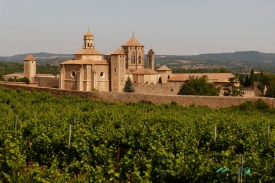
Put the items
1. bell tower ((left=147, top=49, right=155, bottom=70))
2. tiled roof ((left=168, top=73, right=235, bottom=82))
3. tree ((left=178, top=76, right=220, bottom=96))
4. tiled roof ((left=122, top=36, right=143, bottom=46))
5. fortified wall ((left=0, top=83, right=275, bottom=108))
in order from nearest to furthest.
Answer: fortified wall ((left=0, top=83, right=275, bottom=108))
tree ((left=178, top=76, right=220, bottom=96))
tiled roof ((left=122, top=36, right=143, bottom=46))
tiled roof ((left=168, top=73, right=235, bottom=82))
bell tower ((left=147, top=49, right=155, bottom=70))

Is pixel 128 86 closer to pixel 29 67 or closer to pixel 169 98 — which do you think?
pixel 169 98

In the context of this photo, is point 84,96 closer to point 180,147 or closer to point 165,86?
point 165,86

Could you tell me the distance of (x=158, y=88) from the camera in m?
39.3

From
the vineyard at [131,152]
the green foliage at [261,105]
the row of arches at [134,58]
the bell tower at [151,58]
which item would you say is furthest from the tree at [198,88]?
the vineyard at [131,152]

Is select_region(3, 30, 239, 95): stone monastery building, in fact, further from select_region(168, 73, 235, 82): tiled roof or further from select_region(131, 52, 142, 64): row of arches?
select_region(168, 73, 235, 82): tiled roof

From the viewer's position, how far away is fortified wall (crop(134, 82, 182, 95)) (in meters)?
38.5

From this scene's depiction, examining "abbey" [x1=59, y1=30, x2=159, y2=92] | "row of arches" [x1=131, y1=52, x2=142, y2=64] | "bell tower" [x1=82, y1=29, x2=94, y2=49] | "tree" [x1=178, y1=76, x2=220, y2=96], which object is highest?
"bell tower" [x1=82, y1=29, x2=94, y2=49]

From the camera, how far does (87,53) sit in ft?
129

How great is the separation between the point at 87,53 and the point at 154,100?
12.7 metres

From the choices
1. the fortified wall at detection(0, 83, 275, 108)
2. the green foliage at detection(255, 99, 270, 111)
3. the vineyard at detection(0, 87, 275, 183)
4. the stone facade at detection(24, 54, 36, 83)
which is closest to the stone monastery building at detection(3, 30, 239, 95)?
the stone facade at detection(24, 54, 36, 83)

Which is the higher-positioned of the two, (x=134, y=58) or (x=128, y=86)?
(x=134, y=58)

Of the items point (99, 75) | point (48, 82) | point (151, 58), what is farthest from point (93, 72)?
point (151, 58)

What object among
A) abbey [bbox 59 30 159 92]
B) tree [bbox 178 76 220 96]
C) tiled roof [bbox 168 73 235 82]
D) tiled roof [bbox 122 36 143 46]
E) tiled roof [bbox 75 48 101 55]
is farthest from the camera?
tiled roof [bbox 168 73 235 82]

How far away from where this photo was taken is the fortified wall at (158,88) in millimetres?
38469
